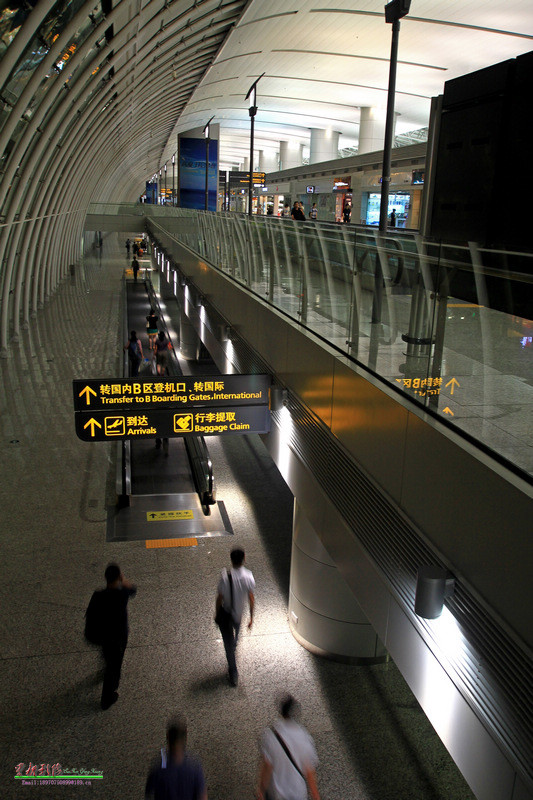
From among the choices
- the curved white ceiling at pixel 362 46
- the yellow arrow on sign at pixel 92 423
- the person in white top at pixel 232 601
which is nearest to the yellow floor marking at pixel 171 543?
the yellow arrow on sign at pixel 92 423

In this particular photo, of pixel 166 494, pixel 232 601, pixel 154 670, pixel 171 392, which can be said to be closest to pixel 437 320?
pixel 232 601

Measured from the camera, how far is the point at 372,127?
46.7m

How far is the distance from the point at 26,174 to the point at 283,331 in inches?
540

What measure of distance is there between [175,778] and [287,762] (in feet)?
3.09

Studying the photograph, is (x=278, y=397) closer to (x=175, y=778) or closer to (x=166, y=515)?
(x=166, y=515)

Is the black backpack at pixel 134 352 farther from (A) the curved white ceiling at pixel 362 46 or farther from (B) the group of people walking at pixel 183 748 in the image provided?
(A) the curved white ceiling at pixel 362 46

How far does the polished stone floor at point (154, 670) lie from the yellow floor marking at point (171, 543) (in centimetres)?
15

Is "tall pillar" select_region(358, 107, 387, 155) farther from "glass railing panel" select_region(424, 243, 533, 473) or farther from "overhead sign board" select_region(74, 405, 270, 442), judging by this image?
"glass railing panel" select_region(424, 243, 533, 473)

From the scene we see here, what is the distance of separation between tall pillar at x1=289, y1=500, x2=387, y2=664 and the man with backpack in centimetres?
277

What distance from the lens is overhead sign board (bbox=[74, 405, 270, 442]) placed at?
337 inches

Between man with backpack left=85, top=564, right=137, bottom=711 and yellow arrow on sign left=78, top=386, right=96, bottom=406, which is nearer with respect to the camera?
man with backpack left=85, top=564, right=137, bottom=711

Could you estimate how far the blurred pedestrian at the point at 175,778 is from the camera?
494 centimetres

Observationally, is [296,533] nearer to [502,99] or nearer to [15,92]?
[502,99]

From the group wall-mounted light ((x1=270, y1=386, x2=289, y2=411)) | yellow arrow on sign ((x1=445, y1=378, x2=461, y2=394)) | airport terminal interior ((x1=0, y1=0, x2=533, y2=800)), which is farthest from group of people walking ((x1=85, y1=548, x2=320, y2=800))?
wall-mounted light ((x1=270, y1=386, x2=289, y2=411))
